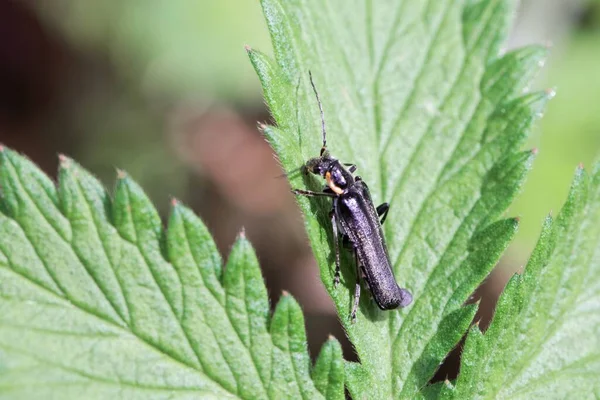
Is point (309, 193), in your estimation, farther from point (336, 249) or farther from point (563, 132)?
point (563, 132)

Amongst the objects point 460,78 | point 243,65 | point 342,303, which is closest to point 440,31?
point 460,78

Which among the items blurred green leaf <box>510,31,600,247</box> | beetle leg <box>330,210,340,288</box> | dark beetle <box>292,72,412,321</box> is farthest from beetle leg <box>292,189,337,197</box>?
blurred green leaf <box>510,31,600,247</box>

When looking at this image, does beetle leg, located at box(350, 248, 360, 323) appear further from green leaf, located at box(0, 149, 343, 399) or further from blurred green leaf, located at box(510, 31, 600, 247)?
blurred green leaf, located at box(510, 31, 600, 247)

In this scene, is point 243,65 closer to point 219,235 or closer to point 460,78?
point 219,235

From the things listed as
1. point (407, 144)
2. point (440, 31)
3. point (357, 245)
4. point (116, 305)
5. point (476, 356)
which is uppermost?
point (440, 31)

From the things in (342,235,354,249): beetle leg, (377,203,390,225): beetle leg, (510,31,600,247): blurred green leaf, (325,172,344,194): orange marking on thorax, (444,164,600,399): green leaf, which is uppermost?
(510,31,600,247): blurred green leaf

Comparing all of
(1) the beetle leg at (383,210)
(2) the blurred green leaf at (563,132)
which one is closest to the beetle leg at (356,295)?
(1) the beetle leg at (383,210)

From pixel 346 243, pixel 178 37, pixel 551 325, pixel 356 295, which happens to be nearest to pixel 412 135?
pixel 346 243

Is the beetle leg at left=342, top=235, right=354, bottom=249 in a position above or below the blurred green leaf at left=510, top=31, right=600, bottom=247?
below
